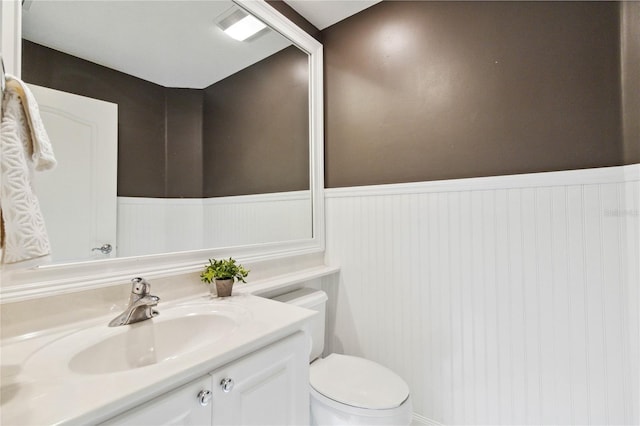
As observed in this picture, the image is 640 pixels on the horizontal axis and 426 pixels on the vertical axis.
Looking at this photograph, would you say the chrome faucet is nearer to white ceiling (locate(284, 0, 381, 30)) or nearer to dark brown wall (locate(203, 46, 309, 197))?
dark brown wall (locate(203, 46, 309, 197))

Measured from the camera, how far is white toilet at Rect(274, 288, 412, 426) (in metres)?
1.05

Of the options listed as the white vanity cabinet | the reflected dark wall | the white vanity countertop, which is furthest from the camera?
the reflected dark wall

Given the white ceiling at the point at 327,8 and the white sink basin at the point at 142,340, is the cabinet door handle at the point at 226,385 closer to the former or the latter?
the white sink basin at the point at 142,340

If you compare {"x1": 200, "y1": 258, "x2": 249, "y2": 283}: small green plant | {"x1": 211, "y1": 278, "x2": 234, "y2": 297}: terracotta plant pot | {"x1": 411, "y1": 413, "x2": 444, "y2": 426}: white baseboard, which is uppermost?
{"x1": 200, "y1": 258, "x2": 249, "y2": 283}: small green plant

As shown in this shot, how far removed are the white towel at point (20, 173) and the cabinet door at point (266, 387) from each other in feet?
1.54

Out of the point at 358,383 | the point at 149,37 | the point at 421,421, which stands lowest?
the point at 421,421

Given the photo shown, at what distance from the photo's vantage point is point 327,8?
1.70 metres

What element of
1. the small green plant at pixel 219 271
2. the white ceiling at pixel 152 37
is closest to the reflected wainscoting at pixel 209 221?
the small green plant at pixel 219 271

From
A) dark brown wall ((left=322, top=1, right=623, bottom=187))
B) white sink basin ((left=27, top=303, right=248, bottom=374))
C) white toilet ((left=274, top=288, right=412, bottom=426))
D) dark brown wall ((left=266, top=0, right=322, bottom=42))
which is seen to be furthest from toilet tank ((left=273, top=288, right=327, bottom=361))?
dark brown wall ((left=266, top=0, right=322, bottom=42))

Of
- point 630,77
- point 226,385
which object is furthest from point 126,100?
point 630,77

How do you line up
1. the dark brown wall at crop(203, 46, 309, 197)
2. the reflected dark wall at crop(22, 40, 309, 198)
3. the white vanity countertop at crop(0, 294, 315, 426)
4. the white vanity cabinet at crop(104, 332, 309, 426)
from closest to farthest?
1. the white vanity countertop at crop(0, 294, 315, 426)
2. the white vanity cabinet at crop(104, 332, 309, 426)
3. the reflected dark wall at crop(22, 40, 309, 198)
4. the dark brown wall at crop(203, 46, 309, 197)

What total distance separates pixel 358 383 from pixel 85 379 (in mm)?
974

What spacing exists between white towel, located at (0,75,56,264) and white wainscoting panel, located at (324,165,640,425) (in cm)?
138

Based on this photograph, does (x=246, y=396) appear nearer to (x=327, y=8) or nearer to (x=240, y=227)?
(x=240, y=227)
